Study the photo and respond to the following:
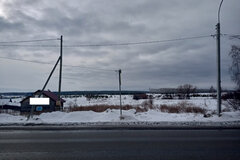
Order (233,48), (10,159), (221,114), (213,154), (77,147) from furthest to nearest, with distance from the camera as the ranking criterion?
(233,48) < (221,114) < (77,147) < (213,154) < (10,159)

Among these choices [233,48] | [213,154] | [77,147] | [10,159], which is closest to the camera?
[10,159]

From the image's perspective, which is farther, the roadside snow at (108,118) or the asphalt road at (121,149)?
the roadside snow at (108,118)

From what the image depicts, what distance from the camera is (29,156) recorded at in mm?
6738

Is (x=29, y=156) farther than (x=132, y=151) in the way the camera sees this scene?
No

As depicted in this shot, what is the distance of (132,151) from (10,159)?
357 centimetres

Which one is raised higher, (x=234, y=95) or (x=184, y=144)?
(x=234, y=95)

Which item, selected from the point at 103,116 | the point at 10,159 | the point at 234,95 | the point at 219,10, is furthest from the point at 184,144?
the point at 234,95

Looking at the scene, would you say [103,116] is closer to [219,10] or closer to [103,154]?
[103,154]

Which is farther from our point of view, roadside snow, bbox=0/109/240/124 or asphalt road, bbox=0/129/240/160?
roadside snow, bbox=0/109/240/124

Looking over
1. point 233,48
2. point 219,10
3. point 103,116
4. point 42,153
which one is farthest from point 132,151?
point 233,48

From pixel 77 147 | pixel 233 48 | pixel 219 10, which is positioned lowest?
pixel 77 147

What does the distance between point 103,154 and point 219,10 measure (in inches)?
592

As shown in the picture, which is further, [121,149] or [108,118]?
[108,118]

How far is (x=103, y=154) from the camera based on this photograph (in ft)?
22.8
